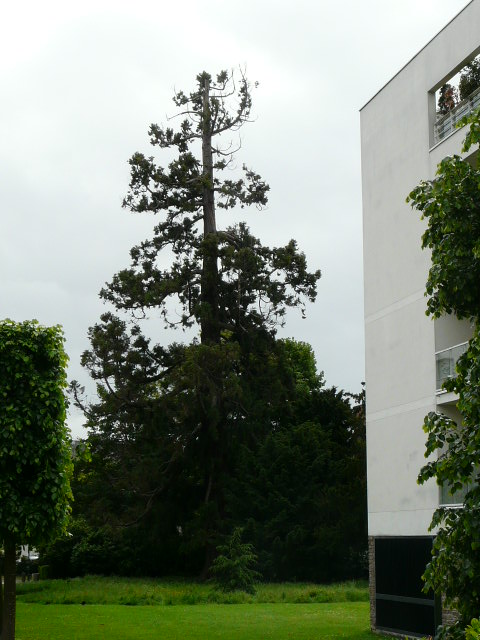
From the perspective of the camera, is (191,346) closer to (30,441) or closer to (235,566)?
(235,566)

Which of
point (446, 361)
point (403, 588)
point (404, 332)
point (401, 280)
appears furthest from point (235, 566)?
point (446, 361)

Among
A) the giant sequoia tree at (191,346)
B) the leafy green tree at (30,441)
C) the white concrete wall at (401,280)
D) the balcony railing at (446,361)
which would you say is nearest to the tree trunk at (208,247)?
the giant sequoia tree at (191,346)

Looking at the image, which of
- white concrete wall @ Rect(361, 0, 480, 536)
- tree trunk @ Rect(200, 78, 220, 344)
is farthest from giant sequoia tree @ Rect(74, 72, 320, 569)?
white concrete wall @ Rect(361, 0, 480, 536)

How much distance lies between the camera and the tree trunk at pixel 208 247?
A: 48.0 metres

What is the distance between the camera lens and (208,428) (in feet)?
159

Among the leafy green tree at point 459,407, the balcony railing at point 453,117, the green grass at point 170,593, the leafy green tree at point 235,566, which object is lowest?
the green grass at point 170,593

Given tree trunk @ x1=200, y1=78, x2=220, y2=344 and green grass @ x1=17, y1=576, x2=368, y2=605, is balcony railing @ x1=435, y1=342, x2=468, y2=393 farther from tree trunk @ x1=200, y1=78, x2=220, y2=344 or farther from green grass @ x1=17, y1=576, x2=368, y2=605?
tree trunk @ x1=200, y1=78, x2=220, y2=344

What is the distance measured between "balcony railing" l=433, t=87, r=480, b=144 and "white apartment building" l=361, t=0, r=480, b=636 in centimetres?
3

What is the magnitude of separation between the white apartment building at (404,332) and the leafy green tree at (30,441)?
A: 886cm

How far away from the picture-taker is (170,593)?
4022 cm

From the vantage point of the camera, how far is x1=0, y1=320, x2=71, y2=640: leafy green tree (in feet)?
66.6

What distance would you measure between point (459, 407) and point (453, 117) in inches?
598

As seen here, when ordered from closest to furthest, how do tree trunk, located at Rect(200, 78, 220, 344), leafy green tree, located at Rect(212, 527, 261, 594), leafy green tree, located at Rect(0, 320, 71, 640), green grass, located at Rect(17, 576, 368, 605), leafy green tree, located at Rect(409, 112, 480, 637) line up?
leafy green tree, located at Rect(409, 112, 480, 637) → leafy green tree, located at Rect(0, 320, 71, 640) → green grass, located at Rect(17, 576, 368, 605) → leafy green tree, located at Rect(212, 527, 261, 594) → tree trunk, located at Rect(200, 78, 220, 344)

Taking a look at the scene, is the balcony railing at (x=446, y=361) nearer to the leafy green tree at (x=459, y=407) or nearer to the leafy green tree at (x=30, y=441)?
the leafy green tree at (x=30, y=441)
